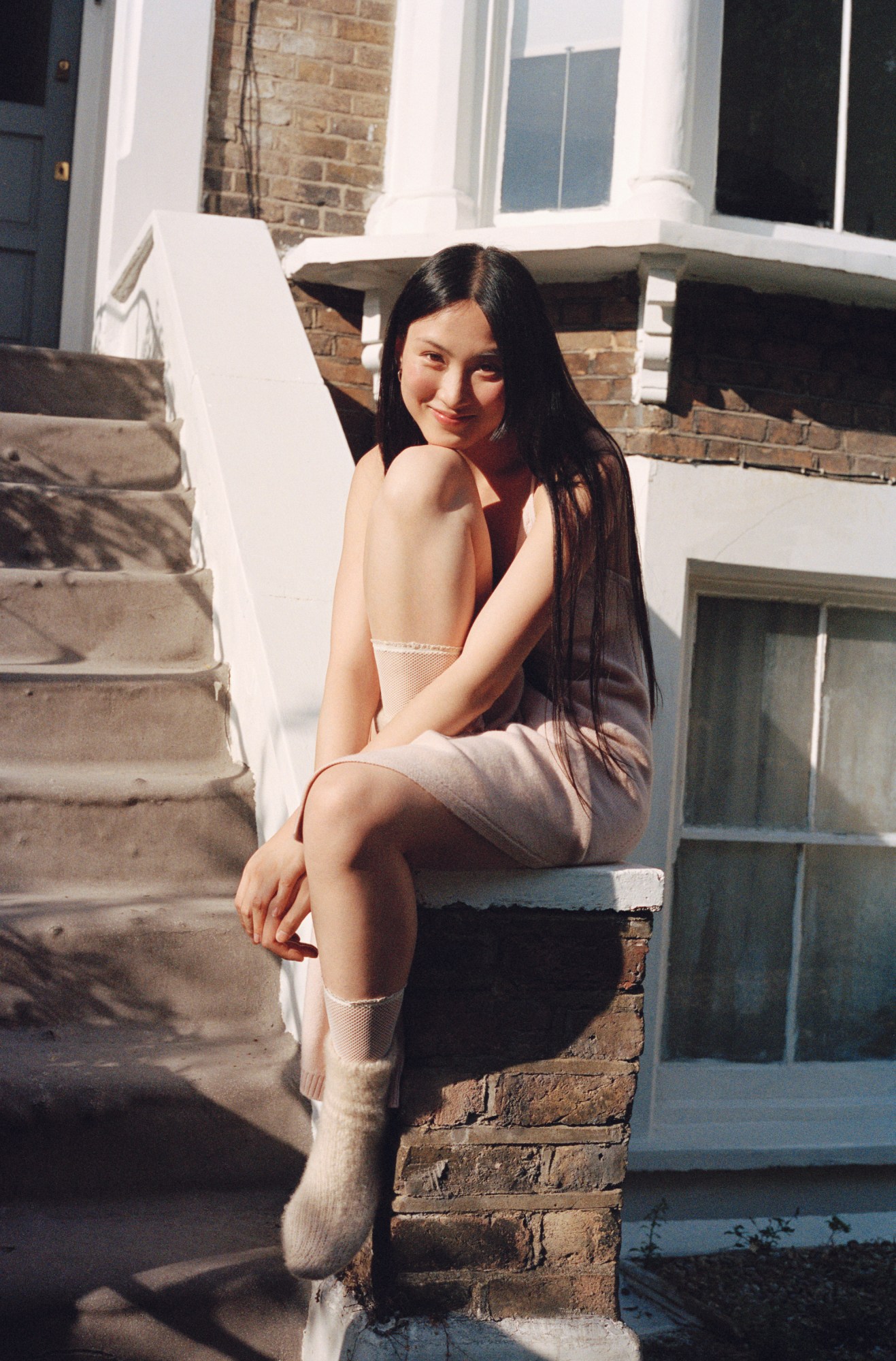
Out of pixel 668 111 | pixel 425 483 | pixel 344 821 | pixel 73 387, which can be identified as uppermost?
pixel 668 111

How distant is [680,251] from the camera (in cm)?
369

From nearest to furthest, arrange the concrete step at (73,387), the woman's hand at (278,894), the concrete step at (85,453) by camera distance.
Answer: the woman's hand at (278,894)
the concrete step at (85,453)
the concrete step at (73,387)

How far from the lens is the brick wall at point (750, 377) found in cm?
387

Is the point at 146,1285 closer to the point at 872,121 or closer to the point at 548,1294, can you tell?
the point at 548,1294

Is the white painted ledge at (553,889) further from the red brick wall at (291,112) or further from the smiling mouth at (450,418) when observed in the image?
the red brick wall at (291,112)

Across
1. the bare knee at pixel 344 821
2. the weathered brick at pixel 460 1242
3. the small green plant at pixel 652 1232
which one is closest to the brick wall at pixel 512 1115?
the weathered brick at pixel 460 1242

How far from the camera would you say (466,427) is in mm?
1969

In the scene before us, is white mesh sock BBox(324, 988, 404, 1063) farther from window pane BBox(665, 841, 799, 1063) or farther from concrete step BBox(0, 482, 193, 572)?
window pane BBox(665, 841, 799, 1063)

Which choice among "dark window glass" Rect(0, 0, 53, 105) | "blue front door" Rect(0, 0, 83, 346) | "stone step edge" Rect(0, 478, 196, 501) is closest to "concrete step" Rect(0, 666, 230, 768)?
"stone step edge" Rect(0, 478, 196, 501)

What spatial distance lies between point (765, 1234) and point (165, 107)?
4.51m

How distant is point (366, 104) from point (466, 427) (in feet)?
11.0

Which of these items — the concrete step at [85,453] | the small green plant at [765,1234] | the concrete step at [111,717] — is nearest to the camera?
the concrete step at [111,717]

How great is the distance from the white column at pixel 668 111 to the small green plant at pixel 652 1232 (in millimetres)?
3079

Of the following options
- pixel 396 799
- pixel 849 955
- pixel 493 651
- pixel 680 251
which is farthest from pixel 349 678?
pixel 849 955
